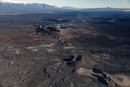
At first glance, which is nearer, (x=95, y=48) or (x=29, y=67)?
(x=29, y=67)

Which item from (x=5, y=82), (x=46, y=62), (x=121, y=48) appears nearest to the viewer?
(x=5, y=82)

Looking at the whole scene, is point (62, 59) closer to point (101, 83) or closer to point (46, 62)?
point (46, 62)

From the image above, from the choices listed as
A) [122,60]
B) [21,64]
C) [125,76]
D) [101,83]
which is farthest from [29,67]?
[122,60]

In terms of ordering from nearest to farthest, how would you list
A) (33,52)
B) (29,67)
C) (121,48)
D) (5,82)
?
(5,82)
(29,67)
(33,52)
(121,48)

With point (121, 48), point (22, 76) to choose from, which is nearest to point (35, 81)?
point (22, 76)

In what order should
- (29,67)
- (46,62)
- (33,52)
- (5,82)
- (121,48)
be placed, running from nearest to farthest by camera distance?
(5,82) < (29,67) < (46,62) < (33,52) < (121,48)

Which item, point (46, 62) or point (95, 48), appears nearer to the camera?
point (46, 62)

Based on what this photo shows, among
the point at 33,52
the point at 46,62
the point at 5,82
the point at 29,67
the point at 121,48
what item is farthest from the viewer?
the point at 121,48

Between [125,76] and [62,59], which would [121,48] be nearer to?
[125,76]
